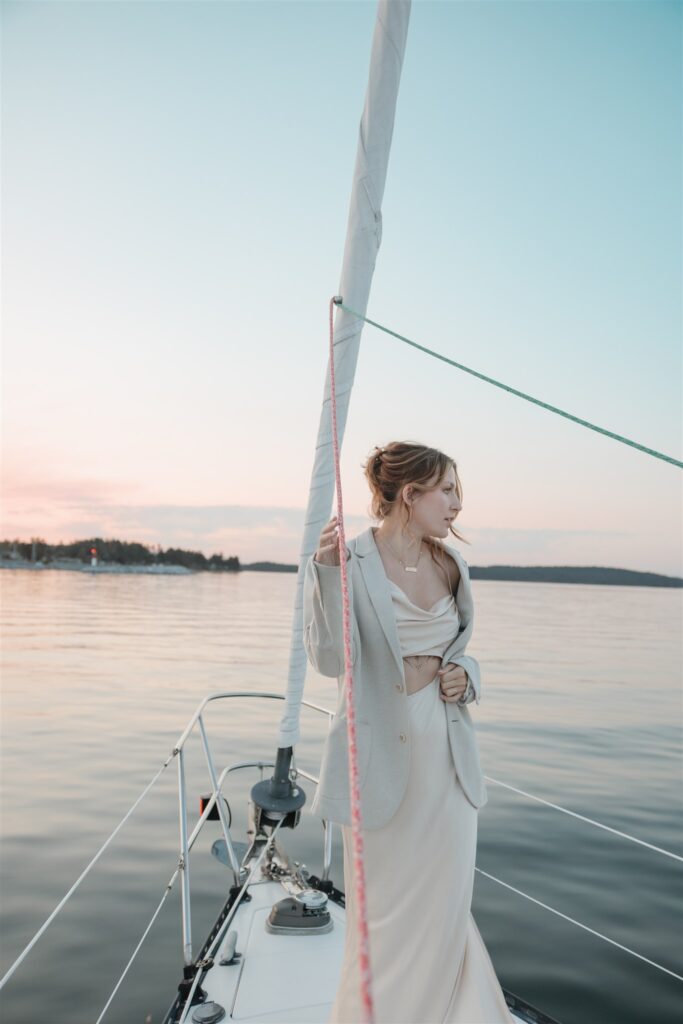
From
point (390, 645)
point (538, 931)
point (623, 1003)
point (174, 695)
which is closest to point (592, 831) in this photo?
point (538, 931)

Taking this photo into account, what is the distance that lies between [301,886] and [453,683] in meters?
2.21

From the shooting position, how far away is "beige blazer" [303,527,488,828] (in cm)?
176

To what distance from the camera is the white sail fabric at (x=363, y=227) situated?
2.51 m

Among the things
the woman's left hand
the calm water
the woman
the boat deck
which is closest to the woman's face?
the woman

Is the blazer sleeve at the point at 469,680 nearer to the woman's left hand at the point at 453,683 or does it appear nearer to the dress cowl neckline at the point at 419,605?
the woman's left hand at the point at 453,683

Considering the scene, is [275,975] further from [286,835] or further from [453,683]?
[286,835]

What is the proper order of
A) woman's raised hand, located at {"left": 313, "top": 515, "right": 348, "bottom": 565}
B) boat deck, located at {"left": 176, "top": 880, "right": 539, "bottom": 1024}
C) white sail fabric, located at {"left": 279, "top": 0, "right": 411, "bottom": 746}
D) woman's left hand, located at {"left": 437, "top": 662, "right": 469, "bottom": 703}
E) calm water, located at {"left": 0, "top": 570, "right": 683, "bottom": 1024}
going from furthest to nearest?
calm water, located at {"left": 0, "top": 570, "right": 683, "bottom": 1024}, white sail fabric, located at {"left": 279, "top": 0, "right": 411, "bottom": 746}, boat deck, located at {"left": 176, "top": 880, "right": 539, "bottom": 1024}, woman's left hand, located at {"left": 437, "top": 662, "right": 469, "bottom": 703}, woman's raised hand, located at {"left": 313, "top": 515, "right": 348, "bottom": 565}

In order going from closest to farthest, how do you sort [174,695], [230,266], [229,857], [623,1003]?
[229,857], [623,1003], [230,266], [174,695]

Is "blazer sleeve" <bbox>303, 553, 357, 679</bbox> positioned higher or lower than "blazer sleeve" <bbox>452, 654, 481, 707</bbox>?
higher

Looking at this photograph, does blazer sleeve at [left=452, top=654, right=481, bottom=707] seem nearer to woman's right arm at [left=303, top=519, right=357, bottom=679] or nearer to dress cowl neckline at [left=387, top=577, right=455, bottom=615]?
dress cowl neckline at [left=387, top=577, right=455, bottom=615]

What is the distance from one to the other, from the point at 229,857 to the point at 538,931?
251 centimetres

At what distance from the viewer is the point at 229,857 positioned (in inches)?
133

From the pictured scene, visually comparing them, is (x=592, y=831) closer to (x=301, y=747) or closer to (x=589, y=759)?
(x=589, y=759)

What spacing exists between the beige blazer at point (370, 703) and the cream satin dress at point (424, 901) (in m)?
0.05
